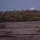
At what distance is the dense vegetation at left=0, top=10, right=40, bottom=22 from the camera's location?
835 mm

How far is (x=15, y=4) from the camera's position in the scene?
0.88 meters

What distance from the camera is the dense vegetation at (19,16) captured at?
84 centimetres

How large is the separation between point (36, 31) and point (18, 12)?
213 mm

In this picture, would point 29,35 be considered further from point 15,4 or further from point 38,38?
point 15,4

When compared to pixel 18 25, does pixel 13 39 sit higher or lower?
lower

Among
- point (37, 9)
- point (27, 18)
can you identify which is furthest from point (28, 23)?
point (37, 9)

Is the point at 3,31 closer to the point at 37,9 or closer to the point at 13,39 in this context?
the point at 13,39

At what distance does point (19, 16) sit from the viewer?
0.84 m

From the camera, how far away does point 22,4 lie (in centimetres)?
88

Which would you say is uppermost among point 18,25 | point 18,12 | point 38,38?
point 18,12

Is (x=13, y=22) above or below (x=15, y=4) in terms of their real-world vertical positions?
below

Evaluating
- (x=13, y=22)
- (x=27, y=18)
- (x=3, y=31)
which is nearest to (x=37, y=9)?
(x=27, y=18)

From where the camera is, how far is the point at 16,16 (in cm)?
84

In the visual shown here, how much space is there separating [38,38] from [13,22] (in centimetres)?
24
